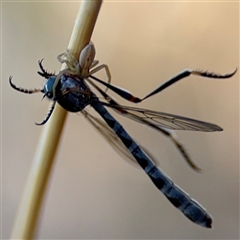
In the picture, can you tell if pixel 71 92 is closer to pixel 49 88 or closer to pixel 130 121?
pixel 49 88

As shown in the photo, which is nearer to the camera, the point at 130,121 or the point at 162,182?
the point at 162,182

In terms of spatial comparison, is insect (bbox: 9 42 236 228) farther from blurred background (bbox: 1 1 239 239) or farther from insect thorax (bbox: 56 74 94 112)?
blurred background (bbox: 1 1 239 239)

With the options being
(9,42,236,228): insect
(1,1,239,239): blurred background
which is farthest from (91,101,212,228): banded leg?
(1,1,239,239): blurred background

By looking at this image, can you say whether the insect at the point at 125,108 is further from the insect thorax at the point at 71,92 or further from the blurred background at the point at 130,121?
the blurred background at the point at 130,121

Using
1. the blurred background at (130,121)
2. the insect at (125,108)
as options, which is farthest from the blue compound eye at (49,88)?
the blurred background at (130,121)

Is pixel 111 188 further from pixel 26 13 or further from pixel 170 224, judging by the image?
pixel 26 13

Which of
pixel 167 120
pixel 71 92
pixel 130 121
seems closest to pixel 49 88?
pixel 71 92
